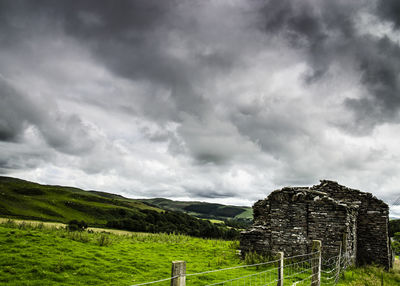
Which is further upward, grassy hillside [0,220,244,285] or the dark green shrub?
grassy hillside [0,220,244,285]

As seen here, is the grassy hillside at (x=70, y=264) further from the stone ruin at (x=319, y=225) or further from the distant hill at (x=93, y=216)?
the distant hill at (x=93, y=216)

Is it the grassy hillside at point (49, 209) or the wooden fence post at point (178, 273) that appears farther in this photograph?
the grassy hillside at point (49, 209)

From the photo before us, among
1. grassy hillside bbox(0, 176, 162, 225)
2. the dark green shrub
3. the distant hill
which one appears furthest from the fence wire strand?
grassy hillside bbox(0, 176, 162, 225)

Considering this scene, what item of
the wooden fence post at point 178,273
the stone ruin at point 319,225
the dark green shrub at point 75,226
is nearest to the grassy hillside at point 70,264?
the stone ruin at point 319,225

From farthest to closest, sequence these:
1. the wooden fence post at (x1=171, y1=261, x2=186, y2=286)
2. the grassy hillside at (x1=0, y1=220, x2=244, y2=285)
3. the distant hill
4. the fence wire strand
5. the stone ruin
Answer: the distant hill → the stone ruin → the grassy hillside at (x1=0, y1=220, x2=244, y2=285) → the fence wire strand → the wooden fence post at (x1=171, y1=261, x2=186, y2=286)

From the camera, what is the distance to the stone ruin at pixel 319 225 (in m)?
17.5

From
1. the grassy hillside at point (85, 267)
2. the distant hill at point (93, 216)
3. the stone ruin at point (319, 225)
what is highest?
the stone ruin at point (319, 225)

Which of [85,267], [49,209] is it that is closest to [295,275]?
[85,267]

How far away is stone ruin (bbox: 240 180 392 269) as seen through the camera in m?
17.5

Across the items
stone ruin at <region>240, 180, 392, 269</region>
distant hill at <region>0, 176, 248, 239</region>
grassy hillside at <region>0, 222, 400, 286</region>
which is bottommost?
distant hill at <region>0, 176, 248, 239</region>

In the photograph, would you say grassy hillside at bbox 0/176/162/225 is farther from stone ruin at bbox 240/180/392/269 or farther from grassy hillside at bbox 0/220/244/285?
stone ruin at bbox 240/180/392/269

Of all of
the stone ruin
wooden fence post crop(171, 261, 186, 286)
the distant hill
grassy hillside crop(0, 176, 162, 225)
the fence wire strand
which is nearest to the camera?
wooden fence post crop(171, 261, 186, 286)

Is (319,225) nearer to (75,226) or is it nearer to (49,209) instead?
(75,226)

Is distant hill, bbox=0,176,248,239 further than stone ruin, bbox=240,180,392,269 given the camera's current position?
Yes
